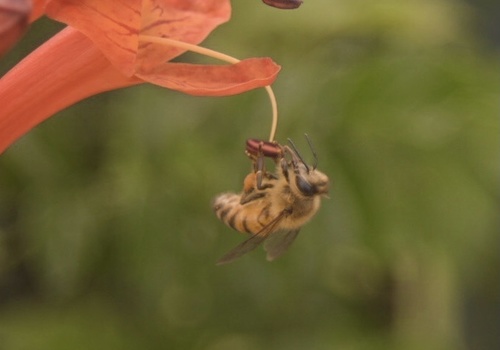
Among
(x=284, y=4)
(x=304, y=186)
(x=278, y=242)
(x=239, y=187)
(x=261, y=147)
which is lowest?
(x=239, y=187)

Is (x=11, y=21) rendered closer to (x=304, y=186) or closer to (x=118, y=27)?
(x=118, y=27)

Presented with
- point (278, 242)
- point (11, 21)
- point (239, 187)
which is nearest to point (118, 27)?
point (11, 21)

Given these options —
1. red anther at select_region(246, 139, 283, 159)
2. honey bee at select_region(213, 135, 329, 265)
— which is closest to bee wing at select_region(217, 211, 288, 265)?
honey bee at select_region(213, 135, 329, 265)

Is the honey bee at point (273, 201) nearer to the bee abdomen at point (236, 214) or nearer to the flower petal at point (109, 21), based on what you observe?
the bee abdomen at point (236, 214)

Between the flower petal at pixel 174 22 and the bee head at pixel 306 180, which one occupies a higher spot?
the flower petal at pixel 174 22

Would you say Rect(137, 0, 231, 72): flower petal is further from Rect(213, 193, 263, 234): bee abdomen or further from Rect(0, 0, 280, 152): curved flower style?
Rect(213, 193, 263, 234): bee abdomen

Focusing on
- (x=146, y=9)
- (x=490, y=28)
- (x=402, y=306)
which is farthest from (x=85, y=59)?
(x=490, y=28)

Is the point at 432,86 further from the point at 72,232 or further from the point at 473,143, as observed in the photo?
the point at 72,232

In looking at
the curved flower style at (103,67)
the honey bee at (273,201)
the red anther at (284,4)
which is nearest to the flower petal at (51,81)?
the curved flower style at (103,67)
